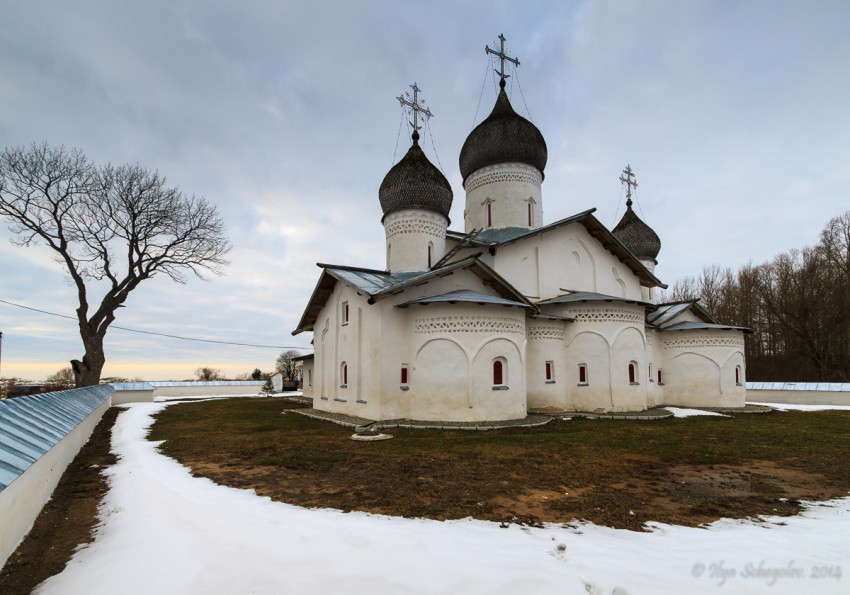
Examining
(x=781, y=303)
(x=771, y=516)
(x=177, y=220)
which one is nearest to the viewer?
(x=771, y=516)

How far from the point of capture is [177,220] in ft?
74.1

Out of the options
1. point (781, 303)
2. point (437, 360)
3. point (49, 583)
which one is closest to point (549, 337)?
point (437, 360)

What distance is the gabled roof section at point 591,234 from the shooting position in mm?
16594

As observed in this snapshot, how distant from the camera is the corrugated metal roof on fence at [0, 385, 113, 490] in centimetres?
420

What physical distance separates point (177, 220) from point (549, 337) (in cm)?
1943

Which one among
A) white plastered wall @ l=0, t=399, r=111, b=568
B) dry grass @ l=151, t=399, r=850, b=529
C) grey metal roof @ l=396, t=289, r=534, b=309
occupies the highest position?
grey metal roof @ l=396, t=289, r=534, b=309

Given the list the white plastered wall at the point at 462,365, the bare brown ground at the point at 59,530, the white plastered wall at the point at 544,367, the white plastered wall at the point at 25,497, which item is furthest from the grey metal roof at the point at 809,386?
the white plastered wall at the point at 25,497

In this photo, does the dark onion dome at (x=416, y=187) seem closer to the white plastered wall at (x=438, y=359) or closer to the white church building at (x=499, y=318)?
the white church building at (x=499, y=318)

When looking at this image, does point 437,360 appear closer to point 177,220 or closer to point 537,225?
point 537,225

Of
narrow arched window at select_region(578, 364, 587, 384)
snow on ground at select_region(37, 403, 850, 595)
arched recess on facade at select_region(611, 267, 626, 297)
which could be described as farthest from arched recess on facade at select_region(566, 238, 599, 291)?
snow on ground at select_region(37, 403, 850, 595)

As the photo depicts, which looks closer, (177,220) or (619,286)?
(619,286)

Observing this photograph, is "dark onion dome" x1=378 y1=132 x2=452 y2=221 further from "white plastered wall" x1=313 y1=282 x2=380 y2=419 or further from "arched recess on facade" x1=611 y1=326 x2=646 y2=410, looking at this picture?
"arched recess on facade" x1=611 y1=326 x2=646 y2=410

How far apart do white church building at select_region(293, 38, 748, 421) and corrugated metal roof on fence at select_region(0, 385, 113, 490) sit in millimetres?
7539

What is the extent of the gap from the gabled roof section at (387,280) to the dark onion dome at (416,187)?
2.83 meters
